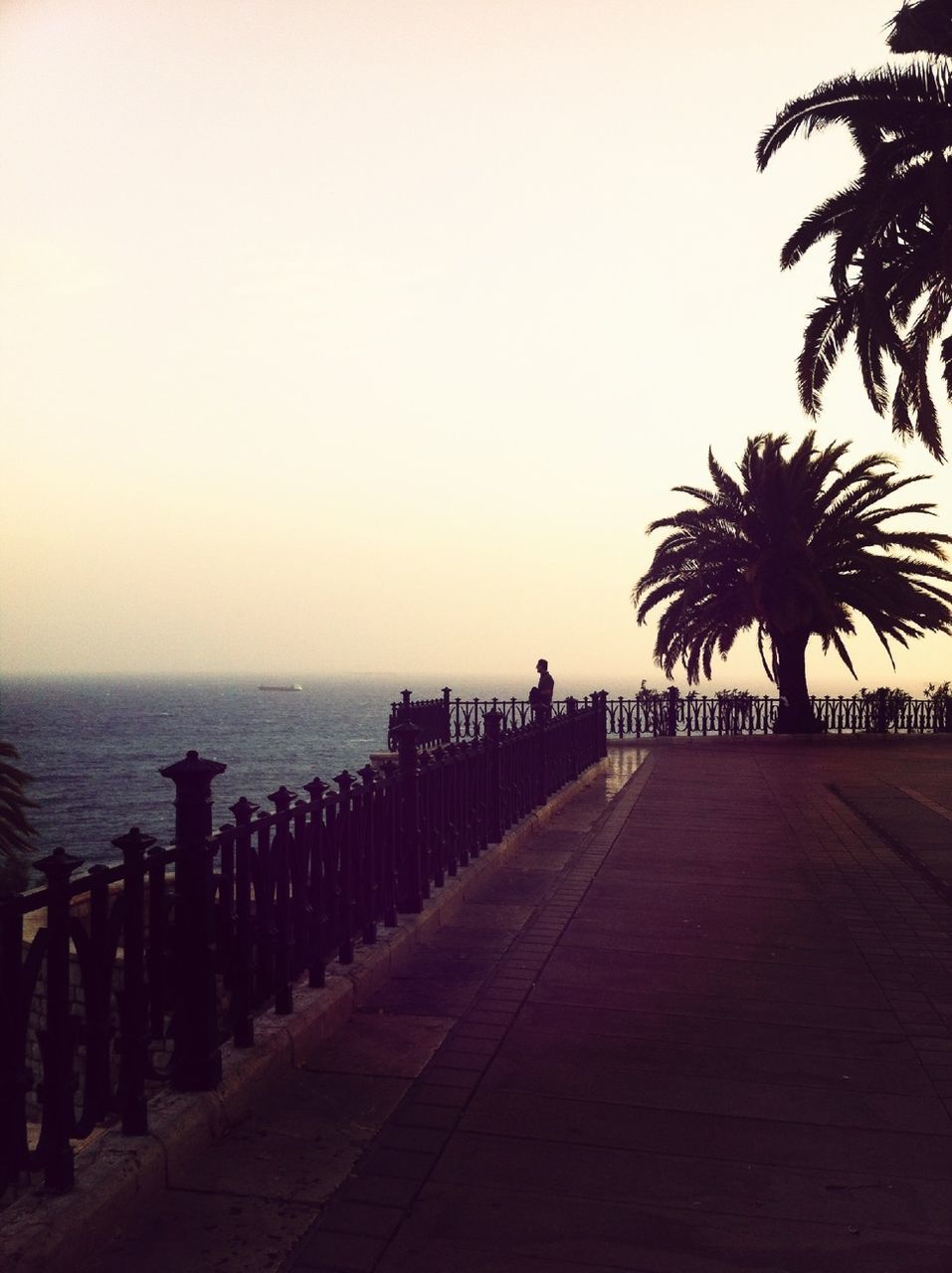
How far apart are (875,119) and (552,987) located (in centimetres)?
1234

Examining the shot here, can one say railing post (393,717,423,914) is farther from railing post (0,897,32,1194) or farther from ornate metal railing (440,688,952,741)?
ornate metal railing (440,688,952,741)

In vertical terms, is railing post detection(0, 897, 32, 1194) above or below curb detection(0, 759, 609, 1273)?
above

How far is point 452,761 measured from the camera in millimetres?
8484

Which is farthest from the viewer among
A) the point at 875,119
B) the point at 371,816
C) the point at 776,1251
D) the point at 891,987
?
the point at 875,119

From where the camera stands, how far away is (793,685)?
1169 inches

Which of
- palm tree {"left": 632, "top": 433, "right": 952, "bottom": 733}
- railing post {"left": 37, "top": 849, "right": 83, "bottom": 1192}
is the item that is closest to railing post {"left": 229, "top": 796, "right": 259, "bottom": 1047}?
railing post {"left": 37, "top": 849, "right": 83, "bottom": 1192}

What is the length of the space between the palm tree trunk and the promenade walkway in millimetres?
21402

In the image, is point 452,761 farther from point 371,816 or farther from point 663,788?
point 663,788

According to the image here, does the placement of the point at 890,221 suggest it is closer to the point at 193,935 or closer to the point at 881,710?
the point at 193,935

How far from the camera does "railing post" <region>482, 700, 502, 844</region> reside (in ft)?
32.6

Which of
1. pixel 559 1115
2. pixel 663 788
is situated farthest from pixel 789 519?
pixel 559 1115

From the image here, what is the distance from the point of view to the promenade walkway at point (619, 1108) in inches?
132

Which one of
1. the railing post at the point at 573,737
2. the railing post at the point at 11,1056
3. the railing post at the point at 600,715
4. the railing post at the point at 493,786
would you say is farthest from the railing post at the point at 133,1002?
the railing post at the point at 600,715

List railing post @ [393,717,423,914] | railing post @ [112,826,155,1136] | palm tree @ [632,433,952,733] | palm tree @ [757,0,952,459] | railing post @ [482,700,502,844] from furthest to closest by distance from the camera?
1. palm tree @ [632,433,952,733]
2. palm tree @ [757,0,952,459]
3. railing post @ [482,700,502,844]
4. railing post @ [393,717,423,914]
5. railing post @ [112,826,155,1136]
